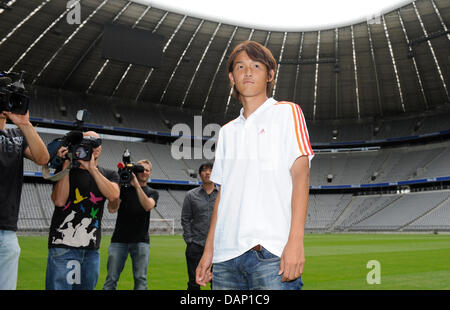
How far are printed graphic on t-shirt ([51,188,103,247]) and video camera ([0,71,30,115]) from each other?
5.81 feet

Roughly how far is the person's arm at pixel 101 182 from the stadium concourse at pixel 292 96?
99.8ft

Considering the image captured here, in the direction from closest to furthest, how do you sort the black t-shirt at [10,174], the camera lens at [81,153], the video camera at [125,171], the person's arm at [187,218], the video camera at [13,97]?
1. the video camera at [13,97]
2. the black t-shirt at [10,174]
3. the camera lens at [81,153]
4. the video camera at [125,171]
5. the person's arm at [187,218]

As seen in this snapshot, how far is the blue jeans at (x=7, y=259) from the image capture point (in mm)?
3357

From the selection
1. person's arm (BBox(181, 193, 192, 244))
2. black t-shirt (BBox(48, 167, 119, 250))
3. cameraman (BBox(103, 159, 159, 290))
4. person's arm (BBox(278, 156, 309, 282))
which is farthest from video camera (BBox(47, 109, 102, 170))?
person's arm (BBox(181, 193, 192, 244))

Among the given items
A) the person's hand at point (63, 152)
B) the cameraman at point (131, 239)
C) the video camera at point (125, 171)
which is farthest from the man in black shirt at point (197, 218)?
the person's hand at point (63, 152)

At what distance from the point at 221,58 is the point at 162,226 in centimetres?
1817

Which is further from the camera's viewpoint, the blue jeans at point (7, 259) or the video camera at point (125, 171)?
the video camera at point (125, 171)

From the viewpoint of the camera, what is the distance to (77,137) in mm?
4383

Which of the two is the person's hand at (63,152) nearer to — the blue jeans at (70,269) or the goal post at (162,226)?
the blue jeans at (70,269)

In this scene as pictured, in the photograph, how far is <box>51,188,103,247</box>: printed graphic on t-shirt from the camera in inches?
187

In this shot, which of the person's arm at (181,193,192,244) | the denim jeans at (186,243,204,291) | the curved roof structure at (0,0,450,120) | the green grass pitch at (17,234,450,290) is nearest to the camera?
the denim jeans at (186,243,204,291)

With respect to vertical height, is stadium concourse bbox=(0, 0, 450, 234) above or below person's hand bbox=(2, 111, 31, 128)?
above

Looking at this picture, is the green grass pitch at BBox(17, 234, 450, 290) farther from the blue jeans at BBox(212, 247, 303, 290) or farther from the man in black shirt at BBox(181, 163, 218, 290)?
the blue jeans at BBox(212, 247, 303, 290)
